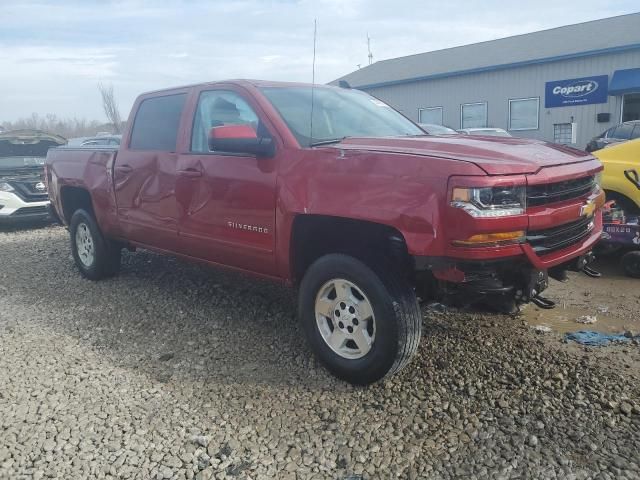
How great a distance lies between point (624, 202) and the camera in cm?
591

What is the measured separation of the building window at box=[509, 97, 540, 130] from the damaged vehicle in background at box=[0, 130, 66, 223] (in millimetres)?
19641

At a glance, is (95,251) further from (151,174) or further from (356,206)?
(356,206)

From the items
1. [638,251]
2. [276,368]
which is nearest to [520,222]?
[276,368]

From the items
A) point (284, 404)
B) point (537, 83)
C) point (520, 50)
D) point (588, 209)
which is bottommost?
point (284, 404)

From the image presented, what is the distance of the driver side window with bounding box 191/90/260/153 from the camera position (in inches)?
164

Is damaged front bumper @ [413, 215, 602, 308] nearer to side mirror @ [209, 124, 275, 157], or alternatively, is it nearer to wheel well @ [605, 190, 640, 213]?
side mirror @ [209, 124, 275, 157]

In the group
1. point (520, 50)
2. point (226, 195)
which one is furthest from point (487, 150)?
point (520, 50)

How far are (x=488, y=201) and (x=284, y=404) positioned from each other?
5.43 feet

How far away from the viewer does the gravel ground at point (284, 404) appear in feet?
9.05

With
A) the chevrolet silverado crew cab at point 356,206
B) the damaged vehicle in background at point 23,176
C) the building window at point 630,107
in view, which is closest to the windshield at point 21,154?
the damaged vehicle in background at point 23,176

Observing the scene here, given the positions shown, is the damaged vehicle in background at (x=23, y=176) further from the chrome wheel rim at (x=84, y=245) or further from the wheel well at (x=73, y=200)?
the chrome wheel rim at (x=84, y=245)

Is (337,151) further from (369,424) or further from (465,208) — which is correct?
(369,424)

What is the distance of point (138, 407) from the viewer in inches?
131

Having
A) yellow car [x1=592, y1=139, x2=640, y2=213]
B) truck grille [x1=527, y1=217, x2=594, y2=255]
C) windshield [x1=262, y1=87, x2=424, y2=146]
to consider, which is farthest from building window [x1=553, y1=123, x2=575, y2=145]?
truck grille [x1=527, y1=217, x2=594, y2=255]
